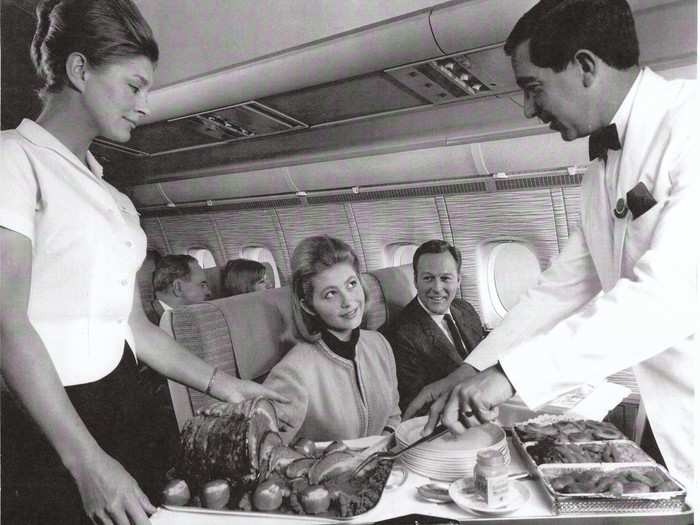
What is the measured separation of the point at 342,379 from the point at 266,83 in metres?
1.23

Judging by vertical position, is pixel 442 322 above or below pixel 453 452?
above

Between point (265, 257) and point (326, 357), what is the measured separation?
664 millimetres

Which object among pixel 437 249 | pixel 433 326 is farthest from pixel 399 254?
pixel 433 326

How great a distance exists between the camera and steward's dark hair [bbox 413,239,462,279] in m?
2.29

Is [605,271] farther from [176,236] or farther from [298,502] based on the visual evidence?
[176,236]

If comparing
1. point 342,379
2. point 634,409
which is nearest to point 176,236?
point 342,379

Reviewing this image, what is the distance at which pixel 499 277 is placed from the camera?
2.39 metres

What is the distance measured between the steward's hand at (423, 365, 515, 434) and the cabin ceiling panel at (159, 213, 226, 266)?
1.38 meters

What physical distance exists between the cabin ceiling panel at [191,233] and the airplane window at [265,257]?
0.45ft

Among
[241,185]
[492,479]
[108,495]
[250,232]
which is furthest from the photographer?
[250,232]

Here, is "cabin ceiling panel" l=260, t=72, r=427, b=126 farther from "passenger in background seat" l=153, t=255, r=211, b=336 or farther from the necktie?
the necktie

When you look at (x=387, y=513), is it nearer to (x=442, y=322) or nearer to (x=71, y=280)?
(x=71, y=280)

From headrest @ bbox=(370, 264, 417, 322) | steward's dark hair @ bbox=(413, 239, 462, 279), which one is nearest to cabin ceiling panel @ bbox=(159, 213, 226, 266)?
headrest @ bbox=(370, 264, 417, 322)

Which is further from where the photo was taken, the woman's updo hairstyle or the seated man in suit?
the seated man in suit
